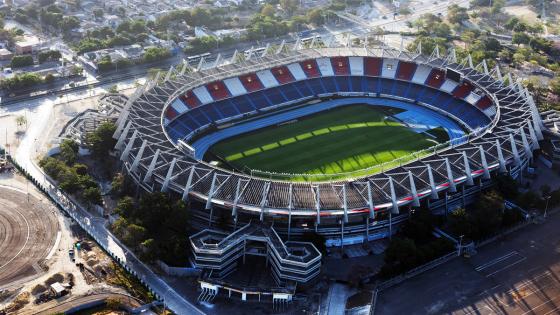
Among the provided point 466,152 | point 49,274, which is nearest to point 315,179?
point 466,152

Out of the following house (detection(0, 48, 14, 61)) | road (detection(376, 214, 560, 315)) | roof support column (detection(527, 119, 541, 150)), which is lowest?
road (detection(376, 214, 560, 315))

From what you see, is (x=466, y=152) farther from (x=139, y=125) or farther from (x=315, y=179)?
(x=139, y=125)

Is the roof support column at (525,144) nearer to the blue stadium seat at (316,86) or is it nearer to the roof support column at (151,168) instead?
the blue stadium seat at (316,86)

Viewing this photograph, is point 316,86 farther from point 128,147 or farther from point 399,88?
point 128,147

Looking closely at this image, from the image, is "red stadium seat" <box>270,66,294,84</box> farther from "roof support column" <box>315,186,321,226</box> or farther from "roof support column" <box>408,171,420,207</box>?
"roof support column" <box>408,171,420,207</box>

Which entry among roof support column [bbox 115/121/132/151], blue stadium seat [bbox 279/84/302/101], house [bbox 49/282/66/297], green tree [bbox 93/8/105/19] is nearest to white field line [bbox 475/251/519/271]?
house [bbox 49/282/66/297]

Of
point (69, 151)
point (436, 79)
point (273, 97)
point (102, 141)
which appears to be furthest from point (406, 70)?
point (69, 151)
